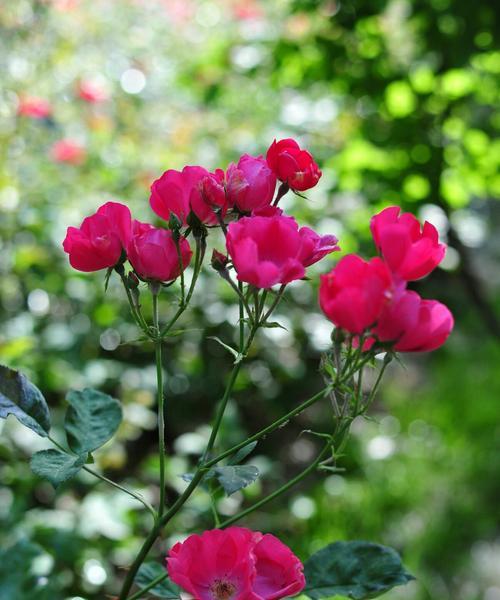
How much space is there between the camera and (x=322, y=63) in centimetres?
166

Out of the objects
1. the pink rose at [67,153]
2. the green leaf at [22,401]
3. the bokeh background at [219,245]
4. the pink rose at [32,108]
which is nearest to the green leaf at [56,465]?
the green leaf at [22,401]

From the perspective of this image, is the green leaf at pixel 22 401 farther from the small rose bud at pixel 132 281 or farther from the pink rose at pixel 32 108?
the pink rose at pixel 32 108

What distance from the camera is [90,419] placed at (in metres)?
0.75

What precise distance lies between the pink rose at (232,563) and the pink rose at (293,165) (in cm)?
28

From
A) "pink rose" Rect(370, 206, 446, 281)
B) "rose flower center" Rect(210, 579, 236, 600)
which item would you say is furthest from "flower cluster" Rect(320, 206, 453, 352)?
"rose flower center" Rect(210, 579, 236, 600)

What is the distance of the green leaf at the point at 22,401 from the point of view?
0.65 m

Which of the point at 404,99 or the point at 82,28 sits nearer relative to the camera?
the point at 404,99

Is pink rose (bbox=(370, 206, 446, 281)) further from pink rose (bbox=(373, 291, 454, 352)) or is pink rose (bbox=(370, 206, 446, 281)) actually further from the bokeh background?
the bokeh background

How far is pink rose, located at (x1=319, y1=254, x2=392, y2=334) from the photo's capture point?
1.69 ft

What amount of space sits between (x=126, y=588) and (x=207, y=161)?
1.89 metres

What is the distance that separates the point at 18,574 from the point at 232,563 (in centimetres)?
51

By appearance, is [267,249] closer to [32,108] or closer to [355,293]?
[355,293]

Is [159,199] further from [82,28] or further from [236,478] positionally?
[82,28]

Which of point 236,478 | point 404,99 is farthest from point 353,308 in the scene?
point 404,99
